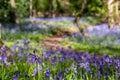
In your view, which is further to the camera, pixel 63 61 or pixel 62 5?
pixel 62 5

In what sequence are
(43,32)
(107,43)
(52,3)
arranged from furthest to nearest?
(52,3) → (43,32) → (107,43)

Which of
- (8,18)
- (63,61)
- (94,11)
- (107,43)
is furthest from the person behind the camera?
(94,11)

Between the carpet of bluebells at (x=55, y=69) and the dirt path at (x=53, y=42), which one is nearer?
the carpet of bluebells at (x=55, y=69)

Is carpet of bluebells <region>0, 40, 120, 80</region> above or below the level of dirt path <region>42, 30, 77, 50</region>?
above

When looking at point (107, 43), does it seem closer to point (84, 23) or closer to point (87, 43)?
point (87, 43)

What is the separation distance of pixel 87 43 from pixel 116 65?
1077cm

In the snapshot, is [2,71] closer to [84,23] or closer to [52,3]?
[84,23]

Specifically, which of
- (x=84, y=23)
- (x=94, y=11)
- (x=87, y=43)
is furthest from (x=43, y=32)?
(x=94, y=11)

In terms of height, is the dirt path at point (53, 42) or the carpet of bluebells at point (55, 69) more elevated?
the carpet of bluebells at point (55, 69)

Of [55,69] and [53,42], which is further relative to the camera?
[53,42]

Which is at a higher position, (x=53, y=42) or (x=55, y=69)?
(x=55, y=69)

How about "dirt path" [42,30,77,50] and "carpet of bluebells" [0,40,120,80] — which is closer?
"carpet of bluebells" [0,40,120,80]

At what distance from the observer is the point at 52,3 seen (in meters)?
37.7

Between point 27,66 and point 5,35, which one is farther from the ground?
point 27,66
